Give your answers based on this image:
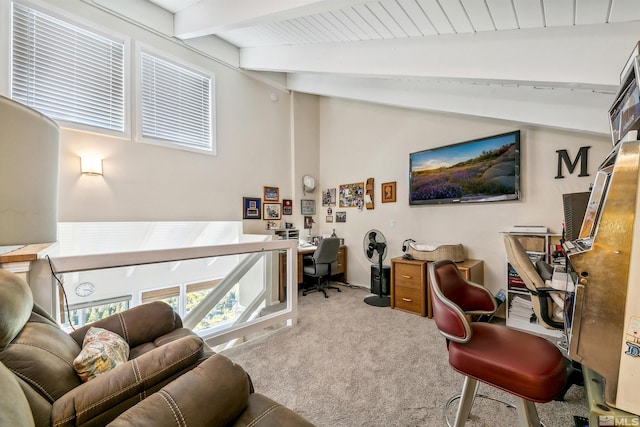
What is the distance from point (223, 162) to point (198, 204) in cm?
74

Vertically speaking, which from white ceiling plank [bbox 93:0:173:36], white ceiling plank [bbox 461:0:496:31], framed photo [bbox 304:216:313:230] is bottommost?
framed photo [bbox 304:216:313:230]

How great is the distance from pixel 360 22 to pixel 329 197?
3.05 meters

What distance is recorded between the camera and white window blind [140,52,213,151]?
3.16 m

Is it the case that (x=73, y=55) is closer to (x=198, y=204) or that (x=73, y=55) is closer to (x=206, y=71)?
(x=206, y=71)

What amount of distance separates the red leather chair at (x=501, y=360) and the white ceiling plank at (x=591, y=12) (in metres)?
1.69

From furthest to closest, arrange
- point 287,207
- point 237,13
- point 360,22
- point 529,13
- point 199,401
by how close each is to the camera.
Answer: point 287,207
point 237,13
point 360,22
point 529,13
point 199,401

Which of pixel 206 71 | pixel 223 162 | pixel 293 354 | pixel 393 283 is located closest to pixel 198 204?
pixel 223 162

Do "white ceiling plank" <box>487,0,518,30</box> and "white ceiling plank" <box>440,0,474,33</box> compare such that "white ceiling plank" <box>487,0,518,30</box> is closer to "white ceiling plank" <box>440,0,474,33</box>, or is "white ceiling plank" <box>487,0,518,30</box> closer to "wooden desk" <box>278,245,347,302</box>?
"white ceiling plank" <box>440,0,474,33</box>

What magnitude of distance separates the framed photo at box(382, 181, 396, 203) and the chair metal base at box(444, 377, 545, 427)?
2.86 metres

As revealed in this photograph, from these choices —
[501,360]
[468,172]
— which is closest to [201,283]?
[501,360]

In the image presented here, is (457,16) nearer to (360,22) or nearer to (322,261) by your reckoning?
(360,22)

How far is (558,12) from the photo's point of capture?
5.10 ft

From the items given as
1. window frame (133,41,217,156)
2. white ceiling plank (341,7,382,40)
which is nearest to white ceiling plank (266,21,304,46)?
white ceiling plank (341,7,382,40)

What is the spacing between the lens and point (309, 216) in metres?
5.00
